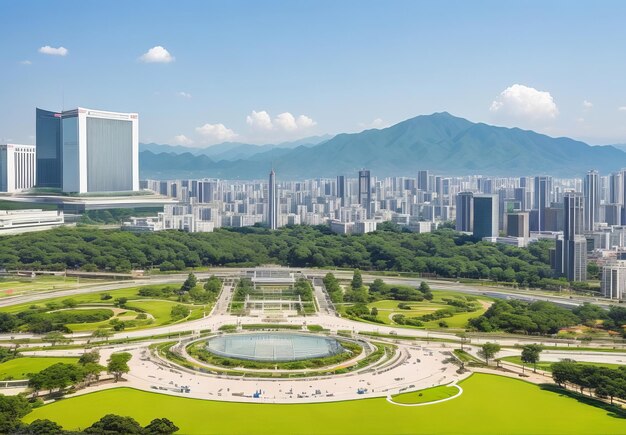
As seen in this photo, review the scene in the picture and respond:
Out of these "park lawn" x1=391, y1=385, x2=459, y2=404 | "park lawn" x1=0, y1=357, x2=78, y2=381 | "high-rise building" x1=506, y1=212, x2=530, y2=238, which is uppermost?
"high-rise building" x1=506, y1=212, x2=530, y2=238

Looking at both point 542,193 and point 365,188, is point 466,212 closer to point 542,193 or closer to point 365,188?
point 365,188

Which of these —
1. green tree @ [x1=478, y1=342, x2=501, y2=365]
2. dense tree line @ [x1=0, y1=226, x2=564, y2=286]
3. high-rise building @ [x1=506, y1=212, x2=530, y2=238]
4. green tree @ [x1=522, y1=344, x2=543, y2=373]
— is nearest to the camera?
green tree @ [x1=522, y1=344, x2=543, y2=373]

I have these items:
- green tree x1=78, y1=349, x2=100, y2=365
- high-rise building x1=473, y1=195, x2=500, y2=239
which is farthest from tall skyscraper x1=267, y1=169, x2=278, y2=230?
green tree x1=78, y1=349, x2=100, y2=365

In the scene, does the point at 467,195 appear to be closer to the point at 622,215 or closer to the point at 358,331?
the point at 622,215

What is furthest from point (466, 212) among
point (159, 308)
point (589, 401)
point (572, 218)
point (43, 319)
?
point (43, 319)

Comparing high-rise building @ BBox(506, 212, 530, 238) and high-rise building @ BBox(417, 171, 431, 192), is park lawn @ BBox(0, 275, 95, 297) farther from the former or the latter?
high-rise building @ BBox(417, 171, 431, 192)

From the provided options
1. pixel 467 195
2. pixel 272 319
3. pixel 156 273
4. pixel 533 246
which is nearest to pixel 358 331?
pixel 272 319

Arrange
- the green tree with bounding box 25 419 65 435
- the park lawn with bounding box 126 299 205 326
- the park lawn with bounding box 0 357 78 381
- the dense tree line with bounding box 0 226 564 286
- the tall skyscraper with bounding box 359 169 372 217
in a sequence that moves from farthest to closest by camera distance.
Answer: the tall skyscraper with bounding box 359 169 372 217, the dense tree line with bounding box 0 226 564 286, the park lawn with bounding box 126 299 205 326, the park lawn with bounding box 0 357 78 381, the green tree with bounding box 25 419 65 435
